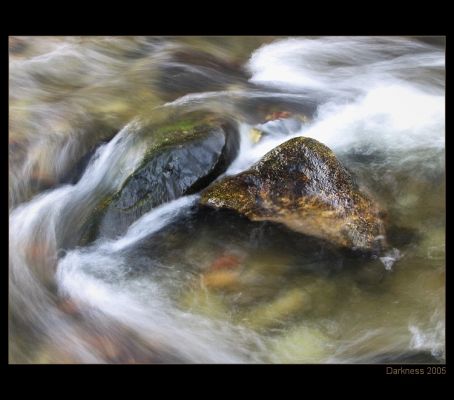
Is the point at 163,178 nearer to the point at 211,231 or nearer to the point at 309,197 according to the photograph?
the point at 211,231

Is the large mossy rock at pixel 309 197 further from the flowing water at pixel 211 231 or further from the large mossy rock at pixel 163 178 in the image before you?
the large mossy rock at pixel 163 178

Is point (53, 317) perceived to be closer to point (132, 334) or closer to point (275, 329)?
point (132, 334)

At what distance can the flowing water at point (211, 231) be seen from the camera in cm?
517

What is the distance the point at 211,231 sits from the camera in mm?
5934

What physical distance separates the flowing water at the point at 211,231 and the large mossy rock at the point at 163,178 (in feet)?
0.58

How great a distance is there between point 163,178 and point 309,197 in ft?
6.61

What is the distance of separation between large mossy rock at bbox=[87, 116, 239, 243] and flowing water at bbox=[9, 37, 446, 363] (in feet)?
0.58

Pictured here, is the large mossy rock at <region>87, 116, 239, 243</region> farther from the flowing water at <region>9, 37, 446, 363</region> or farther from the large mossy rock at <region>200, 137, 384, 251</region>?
the large mossy rock at <region>200, 137, 384, 251</region>

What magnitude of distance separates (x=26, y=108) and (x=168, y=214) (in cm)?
367

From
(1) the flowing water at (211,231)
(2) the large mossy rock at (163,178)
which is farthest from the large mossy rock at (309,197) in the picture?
(2) the large mossy rock at (163,178)

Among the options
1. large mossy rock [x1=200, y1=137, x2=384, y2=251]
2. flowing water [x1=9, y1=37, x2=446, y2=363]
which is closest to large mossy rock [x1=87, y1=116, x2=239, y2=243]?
flowing water [x1=9, y1=37, x2=446, y2=363]

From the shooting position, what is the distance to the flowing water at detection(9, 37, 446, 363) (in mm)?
5168

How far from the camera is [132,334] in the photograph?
5.31m

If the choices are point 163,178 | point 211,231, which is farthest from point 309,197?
point 163,178
